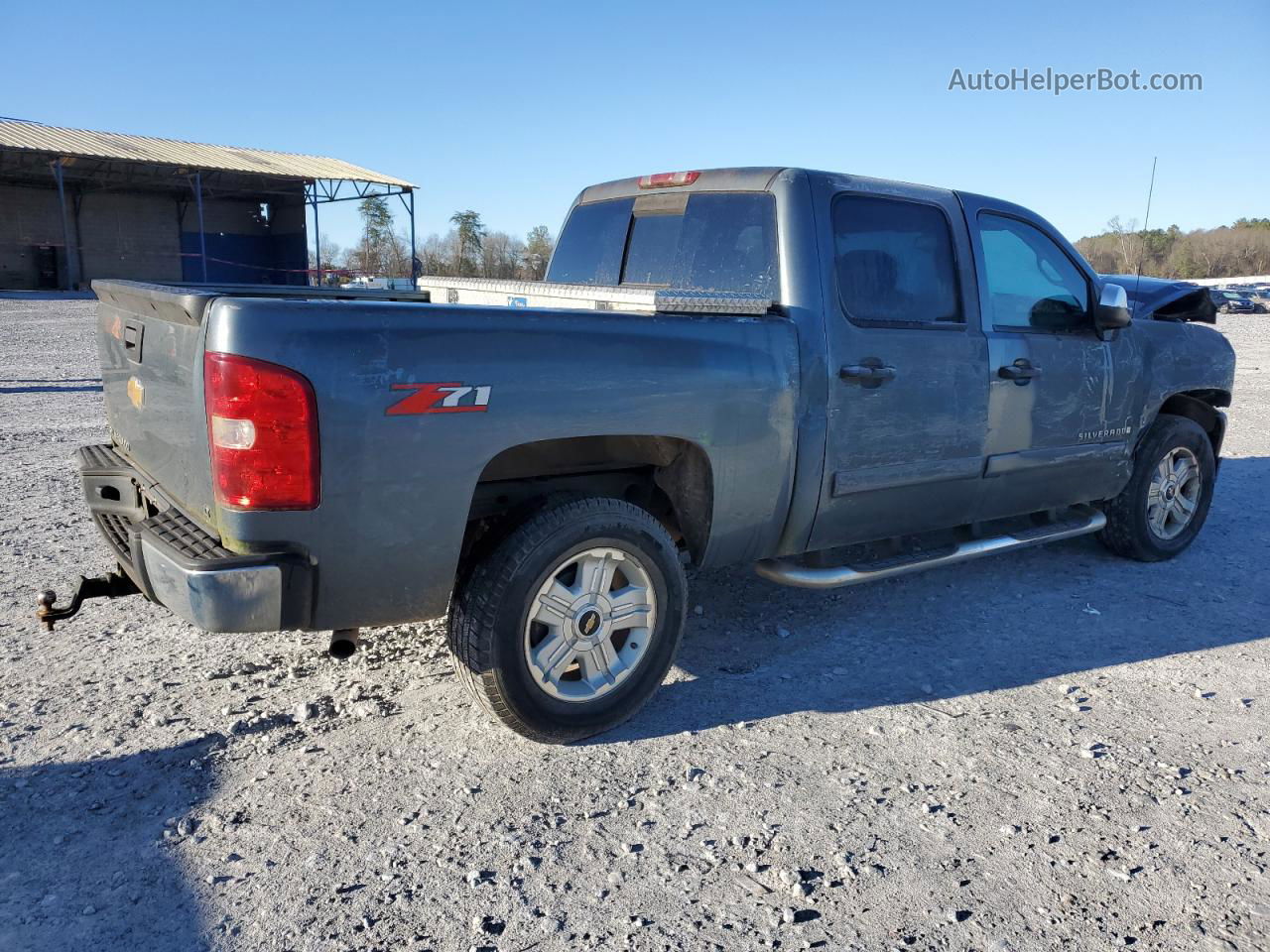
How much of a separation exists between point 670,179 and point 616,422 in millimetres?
1830

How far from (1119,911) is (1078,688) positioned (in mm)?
1494

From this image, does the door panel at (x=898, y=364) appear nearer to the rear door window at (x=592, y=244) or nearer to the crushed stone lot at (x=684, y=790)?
the crushed stone lot at (x=684, y=790)

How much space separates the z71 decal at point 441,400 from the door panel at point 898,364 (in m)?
1.55

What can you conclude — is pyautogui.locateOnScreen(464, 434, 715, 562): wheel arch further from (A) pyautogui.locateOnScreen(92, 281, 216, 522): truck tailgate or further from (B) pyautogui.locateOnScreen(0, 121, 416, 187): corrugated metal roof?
(B) pyautogui.locateOnScreen(0, 121, 416, 187): corrugated metal roof

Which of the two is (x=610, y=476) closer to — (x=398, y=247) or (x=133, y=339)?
(x=133, y=339)

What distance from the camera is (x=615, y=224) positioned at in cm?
492

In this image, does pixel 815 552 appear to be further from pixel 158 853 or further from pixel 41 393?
pixel 41 393

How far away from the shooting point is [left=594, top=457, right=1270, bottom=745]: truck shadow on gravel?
3.77 m

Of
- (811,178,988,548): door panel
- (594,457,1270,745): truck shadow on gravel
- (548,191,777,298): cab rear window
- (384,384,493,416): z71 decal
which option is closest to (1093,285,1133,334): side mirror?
(811,178,988,548): door panel

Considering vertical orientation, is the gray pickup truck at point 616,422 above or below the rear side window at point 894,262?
below

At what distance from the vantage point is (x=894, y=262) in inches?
163

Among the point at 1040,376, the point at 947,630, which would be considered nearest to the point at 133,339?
the point at 947,630

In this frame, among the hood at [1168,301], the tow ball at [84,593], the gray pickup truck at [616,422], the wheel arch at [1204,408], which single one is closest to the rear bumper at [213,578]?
the gray pickup truck at [616,422]

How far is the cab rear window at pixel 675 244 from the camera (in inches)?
157
